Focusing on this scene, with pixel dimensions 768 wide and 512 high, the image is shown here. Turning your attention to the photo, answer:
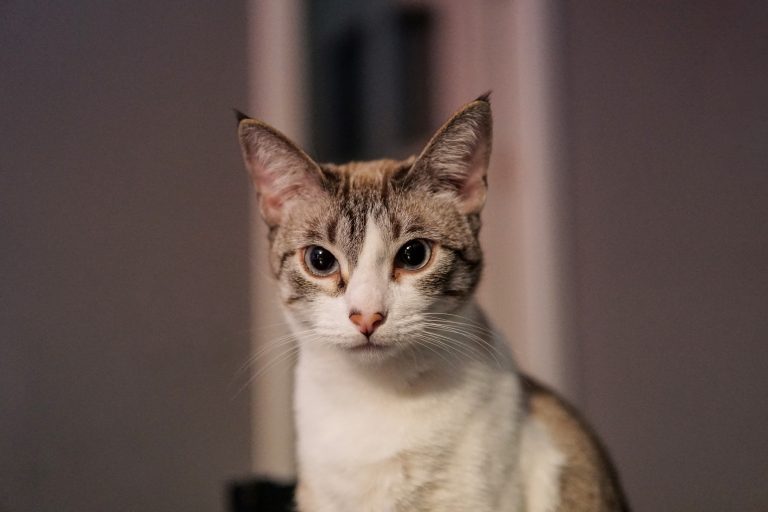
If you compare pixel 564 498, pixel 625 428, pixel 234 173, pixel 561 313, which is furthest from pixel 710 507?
pixel 234 173

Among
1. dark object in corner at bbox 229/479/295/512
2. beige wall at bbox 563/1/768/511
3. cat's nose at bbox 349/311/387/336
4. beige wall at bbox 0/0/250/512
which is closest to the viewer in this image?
cat's nose at bbox 349/311/387/336

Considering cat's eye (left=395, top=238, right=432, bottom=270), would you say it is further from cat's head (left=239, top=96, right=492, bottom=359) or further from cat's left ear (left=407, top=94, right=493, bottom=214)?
cat's left ear (left=407, top=94, right=493, bottom=214)

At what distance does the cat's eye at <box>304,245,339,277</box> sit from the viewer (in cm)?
128

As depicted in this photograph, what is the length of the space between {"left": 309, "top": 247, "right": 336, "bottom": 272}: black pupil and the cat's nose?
19 centimetres

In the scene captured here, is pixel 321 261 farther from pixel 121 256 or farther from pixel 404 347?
pixel 121 256

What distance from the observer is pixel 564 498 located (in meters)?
1.32

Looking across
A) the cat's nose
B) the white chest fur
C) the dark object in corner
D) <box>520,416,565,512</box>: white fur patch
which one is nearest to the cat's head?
the cat's nose

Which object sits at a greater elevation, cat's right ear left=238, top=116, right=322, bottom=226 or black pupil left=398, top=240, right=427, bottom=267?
cat's right ear left=238, top=116, right=322, bottom=226

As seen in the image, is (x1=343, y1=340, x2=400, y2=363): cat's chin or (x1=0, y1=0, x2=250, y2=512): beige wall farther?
(x1=0, y1=0, x2=250, y2=512): beige wall

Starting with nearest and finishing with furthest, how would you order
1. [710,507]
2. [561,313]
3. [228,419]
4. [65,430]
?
[65,430] < [710,507] < [228,419] < [561,313]

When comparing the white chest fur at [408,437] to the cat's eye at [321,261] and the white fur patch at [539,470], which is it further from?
the cat's eye at [321,261]

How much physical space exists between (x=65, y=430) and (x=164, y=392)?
1.26 ft

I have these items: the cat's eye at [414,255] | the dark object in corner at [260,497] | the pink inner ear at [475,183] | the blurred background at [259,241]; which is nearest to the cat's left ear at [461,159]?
the pink inner ear at [475,183]

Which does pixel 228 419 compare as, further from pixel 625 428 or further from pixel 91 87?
pixel 625 428
